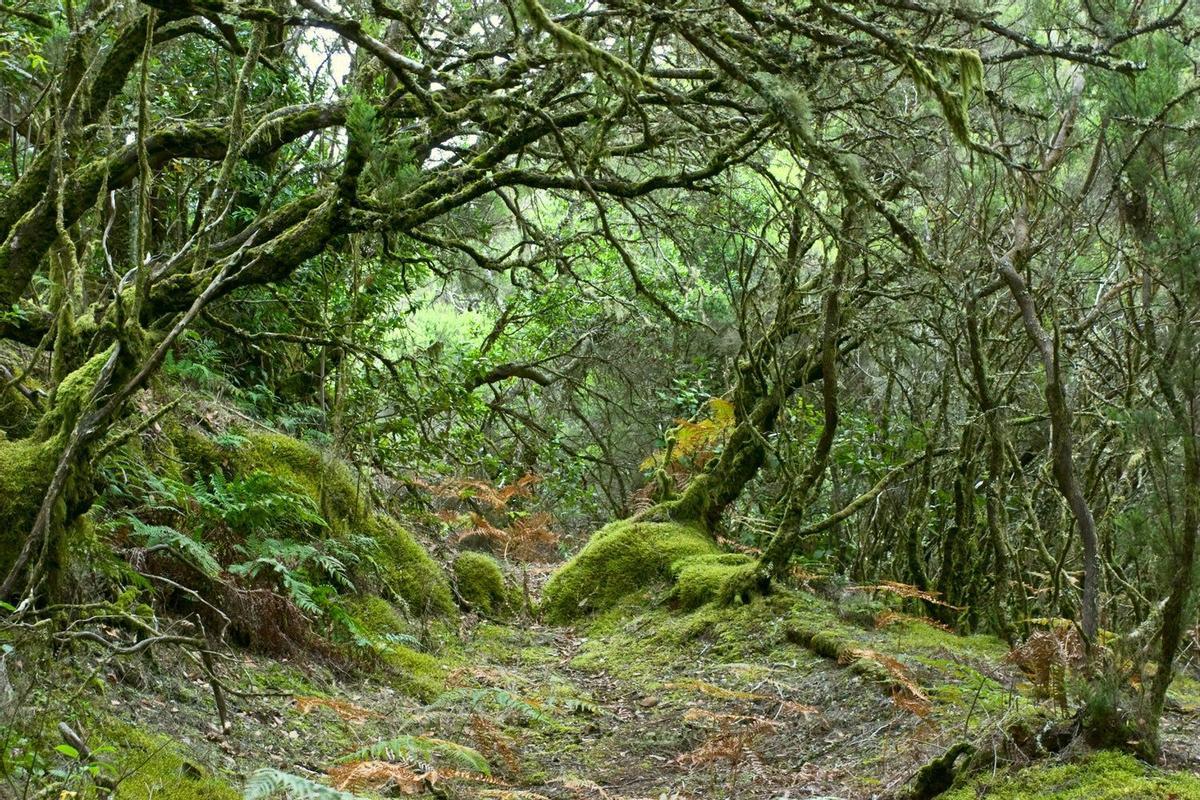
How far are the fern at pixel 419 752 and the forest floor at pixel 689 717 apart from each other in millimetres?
104

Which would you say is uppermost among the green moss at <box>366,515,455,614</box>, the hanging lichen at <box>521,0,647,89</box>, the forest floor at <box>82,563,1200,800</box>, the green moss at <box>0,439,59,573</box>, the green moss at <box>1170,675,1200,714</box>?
the hanging lichen at <box>521,0,647,89</box>

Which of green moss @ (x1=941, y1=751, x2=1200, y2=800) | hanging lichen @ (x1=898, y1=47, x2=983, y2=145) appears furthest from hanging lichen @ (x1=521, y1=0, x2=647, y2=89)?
green moss @ (x1=941, y1=751, x2=1200, y2=800)

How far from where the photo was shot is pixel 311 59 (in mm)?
9906

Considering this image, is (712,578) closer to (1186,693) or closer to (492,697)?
(492,697)

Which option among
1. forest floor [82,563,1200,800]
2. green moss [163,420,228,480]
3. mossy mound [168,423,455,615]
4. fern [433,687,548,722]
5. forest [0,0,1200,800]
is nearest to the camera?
forest [0,0,1200,800]

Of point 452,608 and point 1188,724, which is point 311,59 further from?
point 1188,724

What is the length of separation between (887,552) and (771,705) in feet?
17.2

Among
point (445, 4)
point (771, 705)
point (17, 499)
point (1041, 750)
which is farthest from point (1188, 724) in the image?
point (445, 4)

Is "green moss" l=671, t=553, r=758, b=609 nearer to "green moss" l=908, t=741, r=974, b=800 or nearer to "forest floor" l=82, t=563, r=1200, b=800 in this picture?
"forest floor" l=82, t=563, r=1200, b=800

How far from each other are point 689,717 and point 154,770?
2866 millimetres

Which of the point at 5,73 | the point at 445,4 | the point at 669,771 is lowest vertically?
the point at 669,771

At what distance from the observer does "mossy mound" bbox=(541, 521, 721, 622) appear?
9117 millimetres

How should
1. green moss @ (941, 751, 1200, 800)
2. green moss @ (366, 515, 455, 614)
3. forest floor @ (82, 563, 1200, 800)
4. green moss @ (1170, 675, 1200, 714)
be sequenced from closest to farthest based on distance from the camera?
→ green moss @ (941, 751, 1200, 800), forest floor @ (82, 563, 1200, 800), green moss @ (1170, 675, 1200, 714), green moss @ (366, 515, 455, 614)

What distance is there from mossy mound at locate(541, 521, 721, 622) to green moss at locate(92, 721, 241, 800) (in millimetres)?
5705
